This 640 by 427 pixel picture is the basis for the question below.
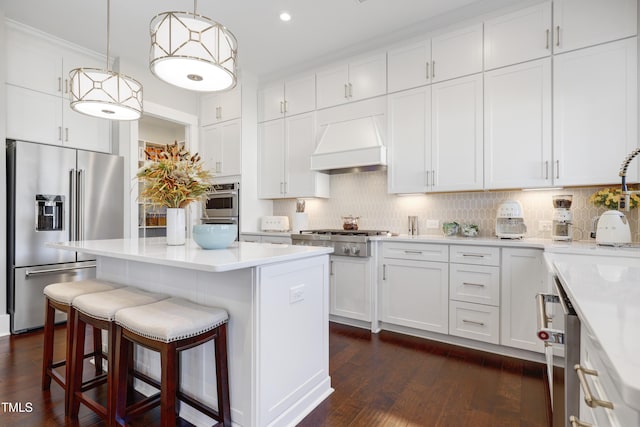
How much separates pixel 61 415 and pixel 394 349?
90.2 inches

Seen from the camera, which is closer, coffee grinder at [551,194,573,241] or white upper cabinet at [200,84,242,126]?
coffee grinder at [551,194,573,241]

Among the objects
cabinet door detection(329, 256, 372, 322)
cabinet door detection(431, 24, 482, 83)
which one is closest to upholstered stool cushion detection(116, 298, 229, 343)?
cabinet door detection(329, 256, 372, 322)

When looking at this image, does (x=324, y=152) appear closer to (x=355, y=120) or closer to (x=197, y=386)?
(x=355, y=120)

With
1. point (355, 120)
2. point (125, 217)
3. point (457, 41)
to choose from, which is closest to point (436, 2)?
point (457, 41)

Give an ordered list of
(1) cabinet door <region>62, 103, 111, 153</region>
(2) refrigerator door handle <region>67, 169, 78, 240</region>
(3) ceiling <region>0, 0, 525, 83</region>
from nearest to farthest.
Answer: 1. (3) ceiling <region>0, 0, 525, 83</region>
2. (2) refrigerator door handle <region>67, 169, 78, 240</region>
3. (1) cabinet door <region>62, 103, 111, 153</region>

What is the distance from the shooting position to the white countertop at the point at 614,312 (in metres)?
0.44

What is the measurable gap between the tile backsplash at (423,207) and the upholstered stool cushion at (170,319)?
2.62 metres

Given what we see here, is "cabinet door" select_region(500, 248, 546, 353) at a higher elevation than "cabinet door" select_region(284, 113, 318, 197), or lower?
lower

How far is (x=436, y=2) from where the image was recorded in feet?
9.85

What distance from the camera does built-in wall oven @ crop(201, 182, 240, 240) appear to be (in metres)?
4.44

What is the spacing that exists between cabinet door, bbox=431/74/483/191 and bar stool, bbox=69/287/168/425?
2630 mm

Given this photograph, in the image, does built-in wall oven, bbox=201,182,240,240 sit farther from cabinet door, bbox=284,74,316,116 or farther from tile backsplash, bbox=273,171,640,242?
cabinet door, bbox=284,74,316,116

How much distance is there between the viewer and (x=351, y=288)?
3.35m

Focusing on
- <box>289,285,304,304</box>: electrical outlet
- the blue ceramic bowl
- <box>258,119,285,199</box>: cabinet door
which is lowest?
<box>289,285,304,304</box>: electrical outlet
